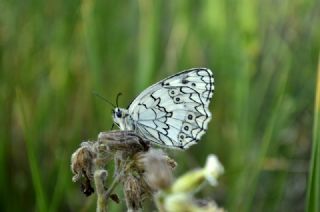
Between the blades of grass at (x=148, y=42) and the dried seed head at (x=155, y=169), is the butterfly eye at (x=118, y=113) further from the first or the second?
the blades of grass at (x=148, y=42)

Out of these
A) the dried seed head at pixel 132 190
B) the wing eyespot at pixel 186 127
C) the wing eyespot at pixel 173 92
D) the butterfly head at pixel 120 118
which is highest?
the wing eyespot at pixel 173 92

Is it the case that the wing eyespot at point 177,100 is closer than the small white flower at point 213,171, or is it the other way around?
the small white flower at point 213,171

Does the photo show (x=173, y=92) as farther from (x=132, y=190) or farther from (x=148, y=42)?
(x=148, y=42)

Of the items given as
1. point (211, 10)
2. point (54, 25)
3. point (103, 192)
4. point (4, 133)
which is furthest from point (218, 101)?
point (103, 192)

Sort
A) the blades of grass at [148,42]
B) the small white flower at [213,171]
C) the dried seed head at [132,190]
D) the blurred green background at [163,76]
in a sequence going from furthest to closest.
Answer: the blades of grass at [148,42] → the blurred green background at [163,76] → the dried seed head at [132,190] → the small white flower at [213,171]

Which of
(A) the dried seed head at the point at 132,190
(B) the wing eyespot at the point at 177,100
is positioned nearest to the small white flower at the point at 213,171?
(A) the dried seed head at the point at 132,190

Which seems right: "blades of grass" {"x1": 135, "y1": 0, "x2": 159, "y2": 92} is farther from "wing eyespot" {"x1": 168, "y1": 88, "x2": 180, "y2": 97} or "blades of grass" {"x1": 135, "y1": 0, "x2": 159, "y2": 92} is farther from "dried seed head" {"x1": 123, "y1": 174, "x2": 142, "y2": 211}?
"dried seed head" {"x1": 123, "y1": 174, "x2": 142, "y2": 211}
